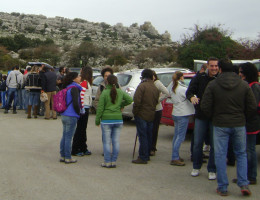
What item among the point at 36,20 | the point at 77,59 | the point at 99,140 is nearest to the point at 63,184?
the point at 99,140

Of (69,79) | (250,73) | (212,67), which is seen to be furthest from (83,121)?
(250,73)

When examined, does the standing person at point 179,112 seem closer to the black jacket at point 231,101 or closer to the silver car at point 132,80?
the black jacket at point 231,101

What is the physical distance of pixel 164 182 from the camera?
20.8 ft

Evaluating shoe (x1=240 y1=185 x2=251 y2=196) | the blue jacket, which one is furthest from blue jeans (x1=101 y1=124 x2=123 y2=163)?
shoe (x1=240 y1=185 x2=251 y2=196)

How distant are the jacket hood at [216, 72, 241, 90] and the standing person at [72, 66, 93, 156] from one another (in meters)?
3.39

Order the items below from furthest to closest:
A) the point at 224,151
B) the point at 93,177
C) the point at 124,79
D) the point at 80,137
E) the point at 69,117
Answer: the point at 124,79 < the point at 80,137 < the point at 69,117 < the point at 93,177 < the point at 224,151

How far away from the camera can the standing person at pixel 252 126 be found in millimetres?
5926

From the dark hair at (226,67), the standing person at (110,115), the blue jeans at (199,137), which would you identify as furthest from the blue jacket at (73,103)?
the dark hair at (226,67)

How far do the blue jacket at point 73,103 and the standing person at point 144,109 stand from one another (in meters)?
1.07

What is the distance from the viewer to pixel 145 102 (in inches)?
297

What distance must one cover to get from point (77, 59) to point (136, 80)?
4159 cm

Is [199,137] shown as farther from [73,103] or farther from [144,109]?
[73,103]

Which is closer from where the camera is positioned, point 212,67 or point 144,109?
point 212,67

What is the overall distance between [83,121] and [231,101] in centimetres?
372
